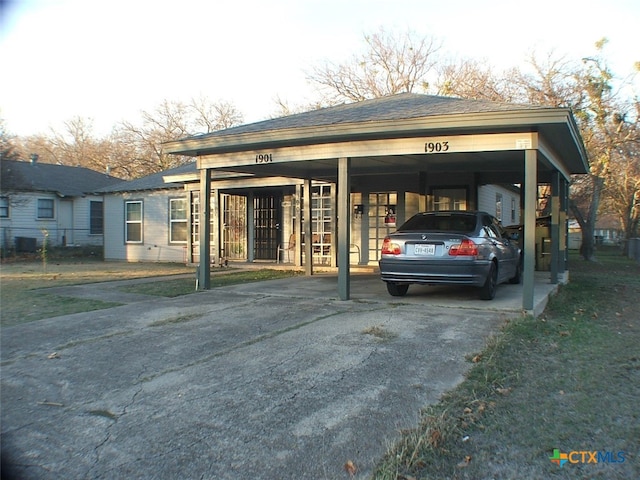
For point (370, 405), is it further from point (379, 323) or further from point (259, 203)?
point (259, 203)

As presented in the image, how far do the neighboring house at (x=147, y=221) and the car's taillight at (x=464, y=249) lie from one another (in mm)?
12167

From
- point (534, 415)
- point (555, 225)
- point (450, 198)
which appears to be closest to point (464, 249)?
point (555, 225)

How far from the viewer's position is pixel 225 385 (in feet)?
15.9

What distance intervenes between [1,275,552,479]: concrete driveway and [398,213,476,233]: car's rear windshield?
1.29 meters

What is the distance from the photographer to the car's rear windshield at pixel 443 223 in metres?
8.80

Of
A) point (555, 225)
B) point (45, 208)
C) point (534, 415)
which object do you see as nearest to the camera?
point (534, 415)

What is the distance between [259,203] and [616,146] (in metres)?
16.7

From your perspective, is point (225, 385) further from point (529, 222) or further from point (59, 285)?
point (59, 285)

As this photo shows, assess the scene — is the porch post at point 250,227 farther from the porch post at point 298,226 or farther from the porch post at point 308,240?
the porch post at point 308,240

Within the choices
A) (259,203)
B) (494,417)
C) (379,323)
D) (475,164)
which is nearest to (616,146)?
(475,164)

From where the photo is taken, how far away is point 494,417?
160 inches

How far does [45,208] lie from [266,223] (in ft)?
50.9

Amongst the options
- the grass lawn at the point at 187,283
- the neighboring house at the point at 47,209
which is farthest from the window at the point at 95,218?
the grass lawn at the point at 187,283

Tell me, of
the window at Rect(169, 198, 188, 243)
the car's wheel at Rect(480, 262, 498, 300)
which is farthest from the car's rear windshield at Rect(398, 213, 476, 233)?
the window at Rect(169, 198, 188, 243)
